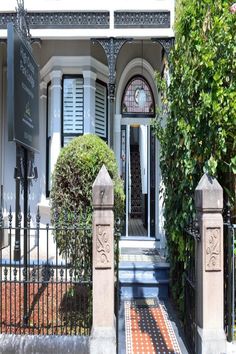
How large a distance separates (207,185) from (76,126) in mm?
4949

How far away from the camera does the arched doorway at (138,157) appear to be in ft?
28.2

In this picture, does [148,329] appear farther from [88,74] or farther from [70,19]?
[70,19]

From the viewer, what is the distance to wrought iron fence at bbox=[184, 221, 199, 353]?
4298 mm

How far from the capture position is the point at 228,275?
450 cm

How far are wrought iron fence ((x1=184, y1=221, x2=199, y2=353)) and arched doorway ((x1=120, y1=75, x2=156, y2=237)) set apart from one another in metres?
3.55

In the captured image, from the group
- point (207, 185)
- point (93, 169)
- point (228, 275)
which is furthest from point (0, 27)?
point (228, 275)

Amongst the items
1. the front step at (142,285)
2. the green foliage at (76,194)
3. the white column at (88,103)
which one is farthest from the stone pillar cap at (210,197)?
the white column at (88,103)

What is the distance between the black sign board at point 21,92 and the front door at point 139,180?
3.69 m

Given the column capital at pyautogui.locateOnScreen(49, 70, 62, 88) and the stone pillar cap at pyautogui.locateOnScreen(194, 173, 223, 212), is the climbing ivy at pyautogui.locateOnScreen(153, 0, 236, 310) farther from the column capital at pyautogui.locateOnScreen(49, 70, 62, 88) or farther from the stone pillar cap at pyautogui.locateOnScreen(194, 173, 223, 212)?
the column capital at pyautogui.locateOnScreen(49, 70, 62, 88)

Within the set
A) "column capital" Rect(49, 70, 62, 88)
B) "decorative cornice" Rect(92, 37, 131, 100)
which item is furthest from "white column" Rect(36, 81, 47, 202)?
"decorative cornice" Rect(92, 37, 131, 100)

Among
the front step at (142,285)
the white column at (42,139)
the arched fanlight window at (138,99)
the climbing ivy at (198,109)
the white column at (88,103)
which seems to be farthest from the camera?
the arched fanlight window at (138,99)

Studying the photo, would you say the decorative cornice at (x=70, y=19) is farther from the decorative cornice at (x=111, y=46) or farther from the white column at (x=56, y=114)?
the white column at (x=56, y=114)

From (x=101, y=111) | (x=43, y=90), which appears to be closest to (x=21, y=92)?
(x=101, y=111)

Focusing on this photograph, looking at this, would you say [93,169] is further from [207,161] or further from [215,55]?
[215,55]
